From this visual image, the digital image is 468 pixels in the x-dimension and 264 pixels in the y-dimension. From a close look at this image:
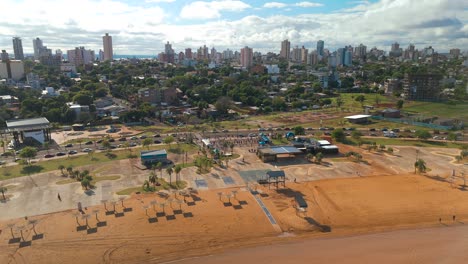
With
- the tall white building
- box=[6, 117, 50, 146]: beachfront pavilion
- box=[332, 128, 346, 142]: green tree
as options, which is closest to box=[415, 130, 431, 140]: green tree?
box=[332, 128, 346, 142]: green tree

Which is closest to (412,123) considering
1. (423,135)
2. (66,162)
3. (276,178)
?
(423,135)

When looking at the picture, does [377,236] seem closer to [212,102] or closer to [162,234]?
[162,234]

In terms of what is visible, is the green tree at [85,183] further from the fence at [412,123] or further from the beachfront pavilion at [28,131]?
the fence at [412,123]

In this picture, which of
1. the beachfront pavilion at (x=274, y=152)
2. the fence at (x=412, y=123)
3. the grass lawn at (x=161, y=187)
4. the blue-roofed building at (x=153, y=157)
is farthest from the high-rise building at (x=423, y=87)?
the grass lawn at (x=161, y=187)

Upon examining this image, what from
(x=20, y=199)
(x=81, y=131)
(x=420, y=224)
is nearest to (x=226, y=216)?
(x=420, y=224)

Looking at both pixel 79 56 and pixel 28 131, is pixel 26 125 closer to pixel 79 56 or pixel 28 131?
pixel 28 131

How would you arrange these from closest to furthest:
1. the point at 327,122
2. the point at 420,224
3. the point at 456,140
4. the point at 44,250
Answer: the point at 44,250 → the point at 420,224 → the point at 456,140 → the point at 327,122
